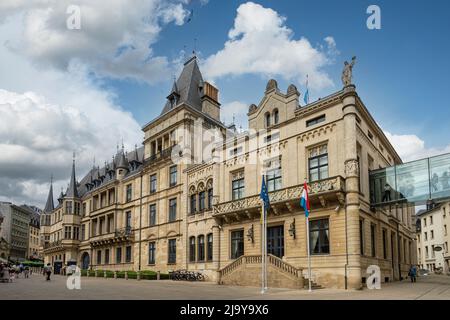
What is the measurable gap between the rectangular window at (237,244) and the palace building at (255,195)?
0.08 meters

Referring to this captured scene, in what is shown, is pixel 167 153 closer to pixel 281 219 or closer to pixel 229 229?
pixel 229 229

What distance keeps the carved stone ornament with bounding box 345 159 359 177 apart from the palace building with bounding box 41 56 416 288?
0.07 meters

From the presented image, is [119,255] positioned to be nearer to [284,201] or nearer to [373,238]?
[284,201]

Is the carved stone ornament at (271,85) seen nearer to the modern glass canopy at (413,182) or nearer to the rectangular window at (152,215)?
the modern glass canopy at (413,182)

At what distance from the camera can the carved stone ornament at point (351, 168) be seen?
85.0 feet

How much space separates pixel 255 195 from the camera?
3100 cm

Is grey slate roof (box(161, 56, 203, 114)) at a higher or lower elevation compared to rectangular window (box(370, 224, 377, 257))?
higher

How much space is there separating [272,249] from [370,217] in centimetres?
723

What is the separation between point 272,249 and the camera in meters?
30.3

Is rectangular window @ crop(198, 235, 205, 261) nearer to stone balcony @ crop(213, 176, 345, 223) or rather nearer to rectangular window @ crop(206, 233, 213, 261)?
rectangular window @ crop(206, 233, 213, 261)

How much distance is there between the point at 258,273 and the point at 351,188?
325 inches

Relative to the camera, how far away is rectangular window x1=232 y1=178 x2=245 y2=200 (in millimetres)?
34000

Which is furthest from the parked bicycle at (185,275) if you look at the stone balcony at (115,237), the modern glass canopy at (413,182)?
the modern glass canopy at (413,182)

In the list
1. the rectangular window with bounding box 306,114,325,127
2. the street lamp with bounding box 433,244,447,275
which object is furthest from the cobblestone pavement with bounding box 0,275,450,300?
the street lamp with bounding box 433,244,447,275
